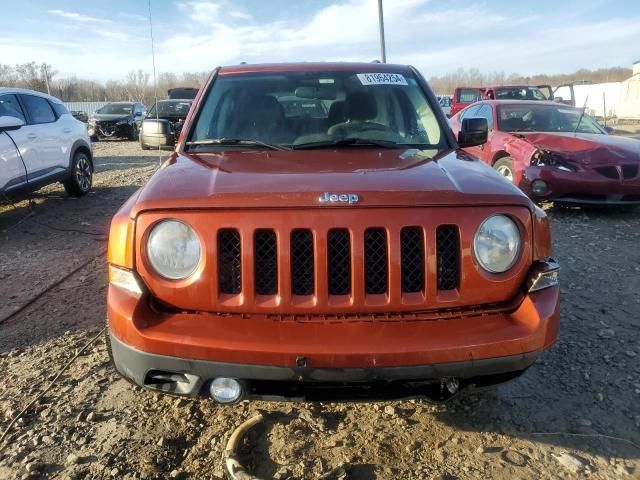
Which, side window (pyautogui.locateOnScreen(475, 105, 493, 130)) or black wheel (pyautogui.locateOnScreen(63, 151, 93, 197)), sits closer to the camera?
black wheel (pyautogui.locateOnScreen(63, 151, 93, 197))

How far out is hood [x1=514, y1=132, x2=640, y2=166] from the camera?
6805 millimetres

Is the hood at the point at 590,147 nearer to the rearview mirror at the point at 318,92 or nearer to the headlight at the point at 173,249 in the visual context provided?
the rearview mirror at the point at 318,92

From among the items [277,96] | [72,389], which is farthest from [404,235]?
[72,389]

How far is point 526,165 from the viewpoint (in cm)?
705

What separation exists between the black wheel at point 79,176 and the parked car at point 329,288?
6828mm

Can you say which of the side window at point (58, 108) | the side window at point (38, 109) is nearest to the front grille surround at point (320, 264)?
the side window at point (38, 109)

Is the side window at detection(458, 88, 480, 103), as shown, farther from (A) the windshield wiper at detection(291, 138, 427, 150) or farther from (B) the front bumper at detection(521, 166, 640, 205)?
(A) the windshield wiper at detection(291, 138, 427, 150)

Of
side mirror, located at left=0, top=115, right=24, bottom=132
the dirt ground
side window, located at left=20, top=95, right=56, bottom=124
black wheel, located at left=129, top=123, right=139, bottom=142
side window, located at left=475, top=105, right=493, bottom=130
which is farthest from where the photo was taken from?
black wheel, located at left=129, top=123, right=139, bottom=142

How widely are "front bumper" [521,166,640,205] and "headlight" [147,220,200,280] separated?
581cm

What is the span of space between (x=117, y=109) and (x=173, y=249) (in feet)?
70.6

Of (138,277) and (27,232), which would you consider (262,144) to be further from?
(27,232)

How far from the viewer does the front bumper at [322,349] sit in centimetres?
193

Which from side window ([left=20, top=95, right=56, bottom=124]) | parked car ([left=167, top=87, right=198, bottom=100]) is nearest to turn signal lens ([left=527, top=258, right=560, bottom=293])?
side window ([left=20, top=95, right=56, bottom=124])

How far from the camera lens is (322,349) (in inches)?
76.0
